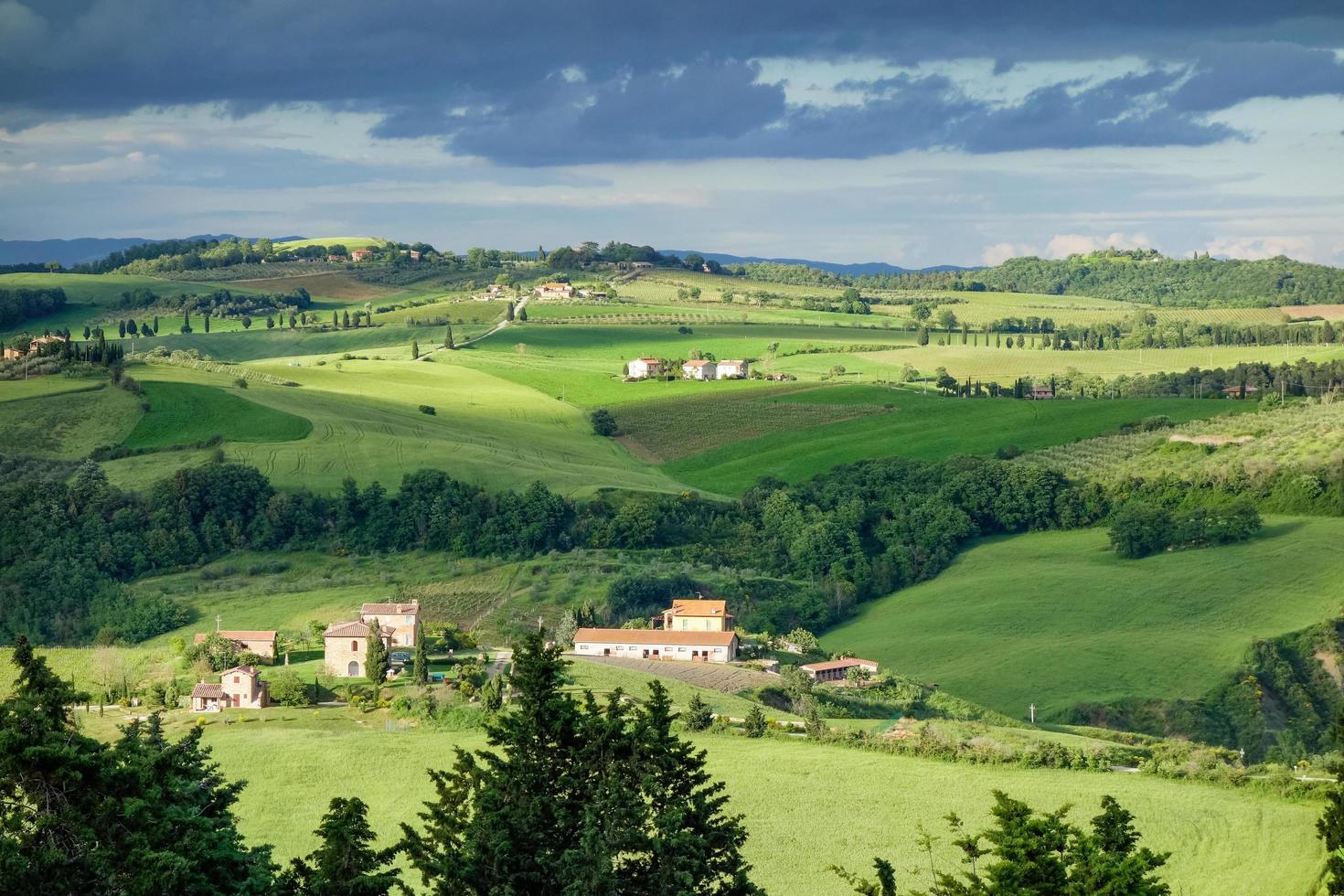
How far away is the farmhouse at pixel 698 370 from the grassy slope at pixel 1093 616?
5577 centimetres

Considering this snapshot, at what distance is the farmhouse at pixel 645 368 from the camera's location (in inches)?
6235

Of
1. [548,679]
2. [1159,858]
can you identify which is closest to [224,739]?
[548,679]

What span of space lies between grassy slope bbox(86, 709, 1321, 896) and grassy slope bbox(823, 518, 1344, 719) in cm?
2363

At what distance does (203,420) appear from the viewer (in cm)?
11669

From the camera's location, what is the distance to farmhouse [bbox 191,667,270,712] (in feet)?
205

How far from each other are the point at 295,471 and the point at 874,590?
36.8 meters

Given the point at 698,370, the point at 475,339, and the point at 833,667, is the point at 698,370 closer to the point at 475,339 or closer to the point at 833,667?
the point at 475,339

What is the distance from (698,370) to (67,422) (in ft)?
202

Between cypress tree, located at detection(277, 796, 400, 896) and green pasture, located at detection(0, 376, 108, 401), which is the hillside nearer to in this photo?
cypress tree, located at detection(277, 796, 400, 896)

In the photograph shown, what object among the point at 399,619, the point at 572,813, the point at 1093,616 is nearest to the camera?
the point at 572,813

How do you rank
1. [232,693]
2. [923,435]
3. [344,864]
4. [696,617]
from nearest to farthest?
[344,864] → [232,693] → [696,617] → [923,435]

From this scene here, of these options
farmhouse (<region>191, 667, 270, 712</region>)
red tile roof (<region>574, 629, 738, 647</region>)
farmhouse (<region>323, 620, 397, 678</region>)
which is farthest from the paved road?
farmhouse (<region>191, 667, 270, 712</region>)

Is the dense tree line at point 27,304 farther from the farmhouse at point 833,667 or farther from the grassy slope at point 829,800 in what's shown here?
the grassy slope at point 829,800

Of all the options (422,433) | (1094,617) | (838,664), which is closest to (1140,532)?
(1094,617)
